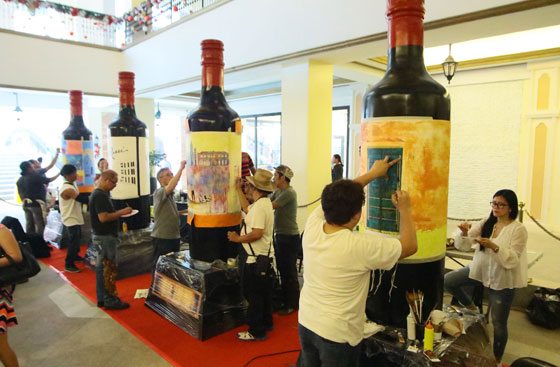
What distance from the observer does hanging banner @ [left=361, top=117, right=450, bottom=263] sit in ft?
6.32

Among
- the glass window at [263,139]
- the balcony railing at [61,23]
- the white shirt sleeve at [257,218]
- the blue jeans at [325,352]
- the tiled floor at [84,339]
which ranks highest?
the balcony railing at [61,23]

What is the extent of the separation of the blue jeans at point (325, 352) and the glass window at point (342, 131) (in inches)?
312

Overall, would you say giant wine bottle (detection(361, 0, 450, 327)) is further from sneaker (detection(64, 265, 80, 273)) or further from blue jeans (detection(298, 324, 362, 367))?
sneaker (detection(64, 265, 80, 273))

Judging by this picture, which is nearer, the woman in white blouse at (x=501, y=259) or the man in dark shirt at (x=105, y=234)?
the woman in white blouse at (x=501, y=259)

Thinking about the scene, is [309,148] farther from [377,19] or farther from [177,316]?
[177,316]

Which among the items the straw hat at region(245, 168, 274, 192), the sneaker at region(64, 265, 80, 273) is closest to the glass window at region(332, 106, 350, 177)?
the sneaker at region(64, 265, 80, 273)

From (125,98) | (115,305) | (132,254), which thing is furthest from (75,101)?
(115,305)

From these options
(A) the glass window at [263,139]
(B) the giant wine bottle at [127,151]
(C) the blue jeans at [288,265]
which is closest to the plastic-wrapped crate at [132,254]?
(B) the giant wine bottle at [127,151]

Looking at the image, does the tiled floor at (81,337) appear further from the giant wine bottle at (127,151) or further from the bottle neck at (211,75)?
the bottle neck at (211,75)

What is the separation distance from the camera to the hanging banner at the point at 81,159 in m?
6.14

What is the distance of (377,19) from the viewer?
13.5 feet

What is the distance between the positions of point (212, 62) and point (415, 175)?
2029 mm

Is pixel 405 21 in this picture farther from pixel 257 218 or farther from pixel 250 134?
pixel 250 134

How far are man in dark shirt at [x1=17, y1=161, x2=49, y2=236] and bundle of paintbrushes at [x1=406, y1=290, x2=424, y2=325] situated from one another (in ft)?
19.3
